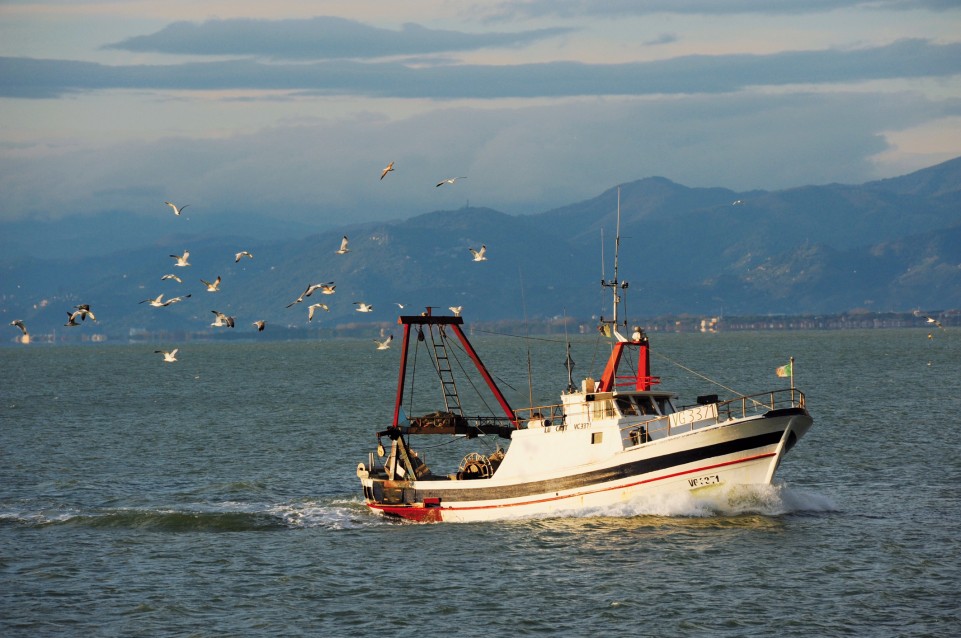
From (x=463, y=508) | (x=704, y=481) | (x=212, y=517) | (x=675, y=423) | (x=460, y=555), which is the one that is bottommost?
(x=460, y=555)

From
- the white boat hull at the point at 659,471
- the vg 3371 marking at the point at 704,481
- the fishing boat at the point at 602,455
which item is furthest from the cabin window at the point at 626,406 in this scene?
the vg 3371 marking at the point at 704,481

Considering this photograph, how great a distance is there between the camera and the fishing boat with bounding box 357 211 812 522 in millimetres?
46938

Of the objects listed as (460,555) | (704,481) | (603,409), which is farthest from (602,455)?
(460,555)

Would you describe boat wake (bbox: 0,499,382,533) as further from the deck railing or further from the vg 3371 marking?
the vg 3371 marking

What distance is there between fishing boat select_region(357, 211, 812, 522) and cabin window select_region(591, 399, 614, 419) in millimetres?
35

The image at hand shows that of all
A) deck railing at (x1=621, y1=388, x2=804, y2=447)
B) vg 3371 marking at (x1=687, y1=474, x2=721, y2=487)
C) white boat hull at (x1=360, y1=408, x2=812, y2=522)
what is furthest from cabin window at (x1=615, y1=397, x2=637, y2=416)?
vg 3371 marking at (x1=687, y1=474, x2=721, y2=487)

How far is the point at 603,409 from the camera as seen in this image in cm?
4881

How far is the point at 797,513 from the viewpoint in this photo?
49.2 metres

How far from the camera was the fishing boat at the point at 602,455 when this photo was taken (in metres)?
46.9

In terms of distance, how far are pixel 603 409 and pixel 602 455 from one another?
183 centimetres

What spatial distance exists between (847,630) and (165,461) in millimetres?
47289

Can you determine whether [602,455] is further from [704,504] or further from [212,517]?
[212,517]

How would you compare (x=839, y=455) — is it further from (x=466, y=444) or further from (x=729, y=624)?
(x=729, y=624)

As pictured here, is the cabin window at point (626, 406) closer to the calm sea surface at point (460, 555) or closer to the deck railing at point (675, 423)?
the deck railing at point (675, 423)
